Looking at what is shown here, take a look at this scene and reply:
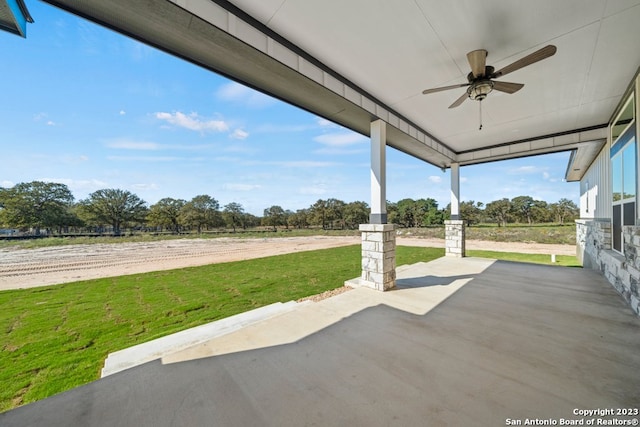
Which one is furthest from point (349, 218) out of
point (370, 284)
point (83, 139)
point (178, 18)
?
point (178, 18)

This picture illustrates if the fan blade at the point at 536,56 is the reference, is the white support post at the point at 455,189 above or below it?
below

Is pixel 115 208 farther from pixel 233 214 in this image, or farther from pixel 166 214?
pixel 233 214

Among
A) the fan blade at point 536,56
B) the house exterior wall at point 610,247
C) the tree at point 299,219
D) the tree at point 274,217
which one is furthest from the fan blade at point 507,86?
the tree at point 274,217

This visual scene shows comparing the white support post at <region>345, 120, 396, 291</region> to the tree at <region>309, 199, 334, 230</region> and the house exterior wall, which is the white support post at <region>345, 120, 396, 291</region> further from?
the tree at <region>309, 199, 334, 230</region>

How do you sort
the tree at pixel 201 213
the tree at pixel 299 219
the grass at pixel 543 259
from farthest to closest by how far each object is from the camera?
1. the tree at pixel 299 219
2. the tree at pixel 201 213
3. the grass at pixel 543 259

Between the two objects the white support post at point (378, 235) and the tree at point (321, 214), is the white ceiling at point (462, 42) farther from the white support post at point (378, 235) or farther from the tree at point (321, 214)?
the tree at point (321, 214)

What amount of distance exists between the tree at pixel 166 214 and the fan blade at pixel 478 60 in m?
43.9

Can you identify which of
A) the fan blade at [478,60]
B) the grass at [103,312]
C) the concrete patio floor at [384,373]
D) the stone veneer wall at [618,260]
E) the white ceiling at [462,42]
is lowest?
the grass at [103,312]

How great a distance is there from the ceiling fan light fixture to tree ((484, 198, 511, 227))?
42.9 metres

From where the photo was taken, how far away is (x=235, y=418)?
1.41m

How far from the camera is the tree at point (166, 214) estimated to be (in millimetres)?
37656

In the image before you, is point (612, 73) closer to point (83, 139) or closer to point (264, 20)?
point (264, 20)

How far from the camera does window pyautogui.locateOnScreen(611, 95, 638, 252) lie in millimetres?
3396

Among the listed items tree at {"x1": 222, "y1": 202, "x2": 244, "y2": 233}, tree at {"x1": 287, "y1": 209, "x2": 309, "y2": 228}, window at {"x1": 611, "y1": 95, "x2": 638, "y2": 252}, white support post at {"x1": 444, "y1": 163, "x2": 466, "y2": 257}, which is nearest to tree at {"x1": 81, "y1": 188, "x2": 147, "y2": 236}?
tree at {"x1": 222, "y1": 202, "x2": 244, "y2": 233}
